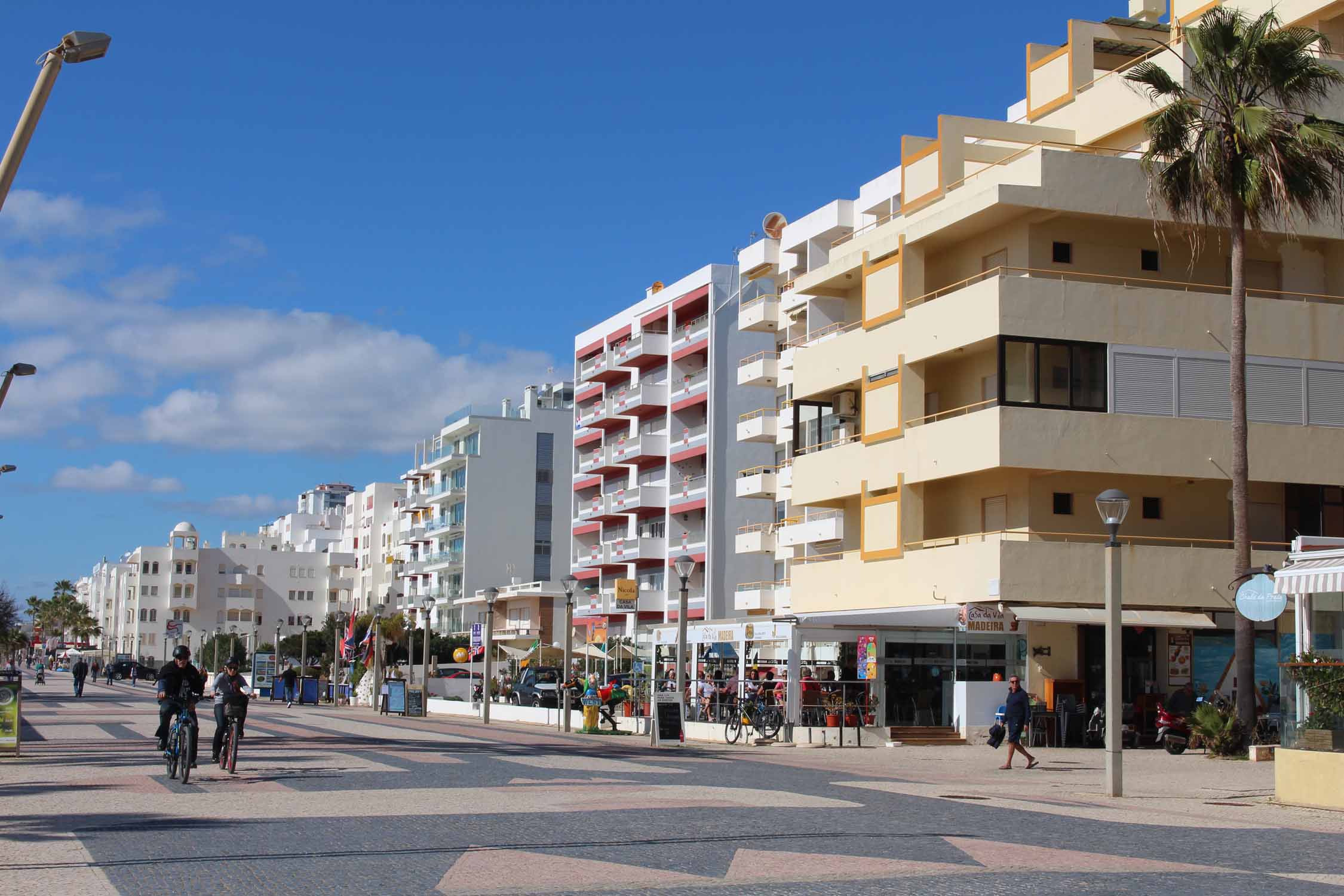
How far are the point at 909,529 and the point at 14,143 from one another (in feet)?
99.4

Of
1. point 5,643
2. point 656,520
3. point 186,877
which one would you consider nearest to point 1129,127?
point 186,877

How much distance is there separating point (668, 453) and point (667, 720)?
44.8 metres

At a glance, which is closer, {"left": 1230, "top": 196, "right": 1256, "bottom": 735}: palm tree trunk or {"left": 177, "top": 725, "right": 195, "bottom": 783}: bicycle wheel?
{"left": 177, "top": 725, "right": 195, "bottom": 783}: bicycle wheel

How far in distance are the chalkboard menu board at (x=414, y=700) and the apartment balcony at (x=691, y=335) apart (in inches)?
1146

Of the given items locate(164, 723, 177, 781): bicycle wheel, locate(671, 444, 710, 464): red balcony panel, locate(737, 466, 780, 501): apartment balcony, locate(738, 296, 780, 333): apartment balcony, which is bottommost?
locate(164, 723, 177, 781): bicycle wheel

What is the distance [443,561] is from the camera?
363 feet

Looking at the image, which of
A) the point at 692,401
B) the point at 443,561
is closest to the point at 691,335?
the point at 692,401

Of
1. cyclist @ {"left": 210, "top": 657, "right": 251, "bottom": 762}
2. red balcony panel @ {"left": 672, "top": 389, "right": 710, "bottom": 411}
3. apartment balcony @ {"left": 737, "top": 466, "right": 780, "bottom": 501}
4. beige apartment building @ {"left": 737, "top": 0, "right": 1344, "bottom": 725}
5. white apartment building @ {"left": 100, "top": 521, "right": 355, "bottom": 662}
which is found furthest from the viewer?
white apartment building @ {"left": 100, "top": 521, "right": 355, "bottom": 662}

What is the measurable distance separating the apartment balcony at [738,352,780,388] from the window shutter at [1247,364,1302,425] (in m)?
27.0

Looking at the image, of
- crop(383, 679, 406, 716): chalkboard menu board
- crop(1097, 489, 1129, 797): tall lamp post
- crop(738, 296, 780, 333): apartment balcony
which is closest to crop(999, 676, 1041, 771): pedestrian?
crop(1097, 489, 1129, 797): tall lamp post

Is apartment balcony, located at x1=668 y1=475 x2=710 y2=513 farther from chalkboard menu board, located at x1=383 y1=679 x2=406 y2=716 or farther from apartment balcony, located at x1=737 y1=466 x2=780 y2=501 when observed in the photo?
chalkboard menu board, located at x1=383 y1=679 x2=406 y2=716

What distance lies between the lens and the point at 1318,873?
502 inches

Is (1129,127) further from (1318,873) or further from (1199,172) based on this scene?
(1318,873)

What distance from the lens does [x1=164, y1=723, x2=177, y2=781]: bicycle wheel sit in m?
20.1
